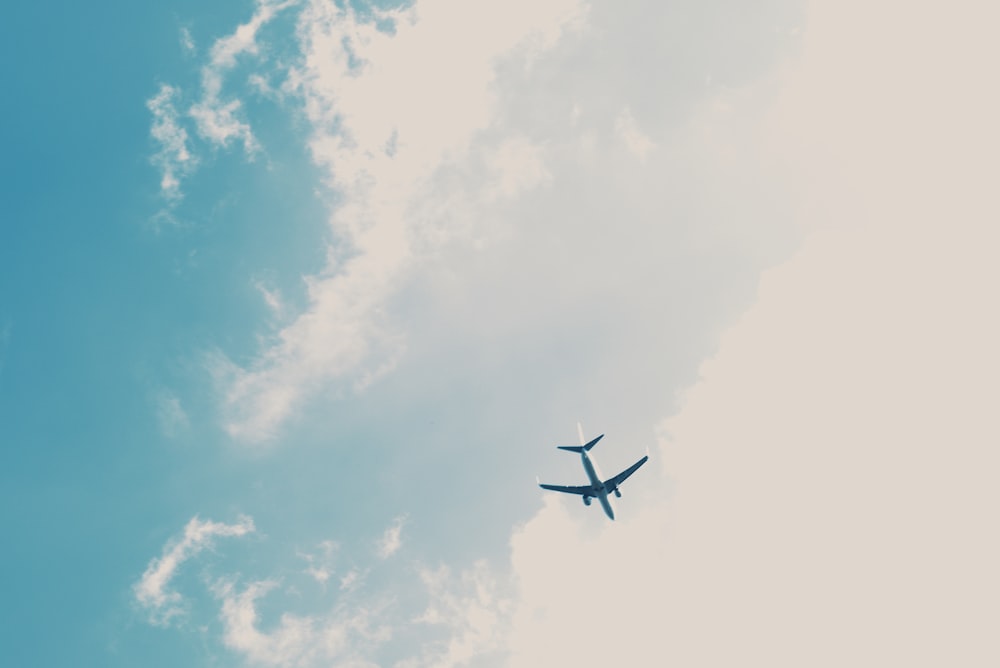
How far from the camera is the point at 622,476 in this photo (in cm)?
13100

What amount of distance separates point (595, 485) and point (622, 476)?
650cm

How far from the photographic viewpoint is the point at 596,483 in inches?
5002

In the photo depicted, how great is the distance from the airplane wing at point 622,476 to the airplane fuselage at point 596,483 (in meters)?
1.23

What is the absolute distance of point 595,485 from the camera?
128 m

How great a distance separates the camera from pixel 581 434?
127688 mm

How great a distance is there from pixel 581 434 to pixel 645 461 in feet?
49.2

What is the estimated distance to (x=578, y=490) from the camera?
13238cm

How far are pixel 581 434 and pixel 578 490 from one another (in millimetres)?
12051

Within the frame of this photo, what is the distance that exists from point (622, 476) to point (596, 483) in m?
6.64

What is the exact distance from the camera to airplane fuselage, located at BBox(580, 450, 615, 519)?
4934 inches

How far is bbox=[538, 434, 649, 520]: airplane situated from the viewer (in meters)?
125

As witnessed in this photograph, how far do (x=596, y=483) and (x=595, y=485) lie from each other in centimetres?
69

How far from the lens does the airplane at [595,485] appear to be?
125m

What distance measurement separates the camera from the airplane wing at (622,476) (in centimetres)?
12900
